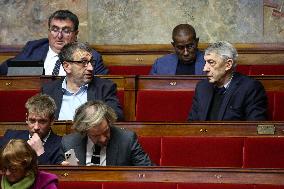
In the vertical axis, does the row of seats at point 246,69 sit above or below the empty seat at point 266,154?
above

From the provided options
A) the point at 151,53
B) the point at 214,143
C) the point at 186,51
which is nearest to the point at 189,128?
the point at 214,143

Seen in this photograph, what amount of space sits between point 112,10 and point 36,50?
570mm

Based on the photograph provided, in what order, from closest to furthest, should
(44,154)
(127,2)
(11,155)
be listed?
1. (11,155)
2. (44,154)
3. (127,2)

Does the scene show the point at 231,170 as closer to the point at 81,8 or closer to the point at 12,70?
→ the point at 12,70

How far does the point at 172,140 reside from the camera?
2.42 m

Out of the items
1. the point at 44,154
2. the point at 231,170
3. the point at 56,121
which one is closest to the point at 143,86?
the point at 56,121

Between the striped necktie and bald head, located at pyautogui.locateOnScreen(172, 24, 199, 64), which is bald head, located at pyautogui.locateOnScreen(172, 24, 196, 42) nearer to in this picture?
bald head, located at pyautogui.locateOnScreen(172, 24, 199, 64)

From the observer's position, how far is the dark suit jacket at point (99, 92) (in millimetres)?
2631

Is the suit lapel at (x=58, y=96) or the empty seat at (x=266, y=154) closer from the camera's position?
the empty seat at (x=266, y=154)

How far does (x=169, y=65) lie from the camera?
3059 mm

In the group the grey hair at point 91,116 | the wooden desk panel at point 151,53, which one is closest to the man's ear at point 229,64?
the grey hair at point 91,116

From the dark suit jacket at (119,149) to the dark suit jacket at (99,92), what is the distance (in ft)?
1.10

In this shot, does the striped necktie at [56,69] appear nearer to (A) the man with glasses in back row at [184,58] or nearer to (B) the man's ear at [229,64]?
(A) the man with glasses in back row at [184,58]

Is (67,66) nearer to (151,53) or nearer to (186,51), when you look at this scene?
(186,51)
